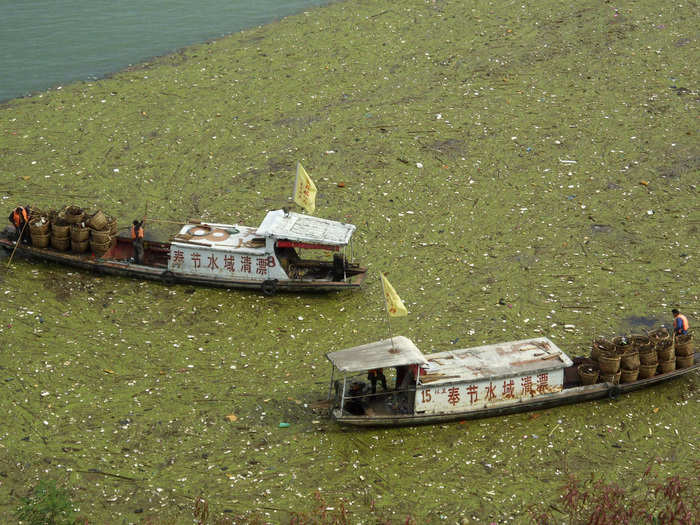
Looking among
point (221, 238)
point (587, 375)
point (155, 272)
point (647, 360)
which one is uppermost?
point (221, 238)

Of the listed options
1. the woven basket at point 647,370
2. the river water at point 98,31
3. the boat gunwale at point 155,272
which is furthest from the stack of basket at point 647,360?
the river water at point 98,31

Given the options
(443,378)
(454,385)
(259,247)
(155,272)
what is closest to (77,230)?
(155,272)

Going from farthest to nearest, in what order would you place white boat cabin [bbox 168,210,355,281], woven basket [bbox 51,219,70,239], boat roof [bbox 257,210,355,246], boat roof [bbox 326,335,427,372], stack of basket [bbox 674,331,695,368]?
woven basket [bbox 51,219,70,239], white boat cabin [bbox 168,210,355,281], boat roof [bbox 257,210,355,246], stack of basket [bbox 674,331,695,368], boat roof [bbox 326,335,427,372]

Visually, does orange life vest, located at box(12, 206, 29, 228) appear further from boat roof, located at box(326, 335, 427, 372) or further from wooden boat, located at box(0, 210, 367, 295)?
boat roof, located at box(326, 335, 427, 372)

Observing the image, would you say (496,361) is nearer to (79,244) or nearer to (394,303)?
(394,303)

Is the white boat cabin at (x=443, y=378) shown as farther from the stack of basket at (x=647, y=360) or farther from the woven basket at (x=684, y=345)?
the woven basket at (x=684, y=345)

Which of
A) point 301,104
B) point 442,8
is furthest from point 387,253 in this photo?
point 442,8

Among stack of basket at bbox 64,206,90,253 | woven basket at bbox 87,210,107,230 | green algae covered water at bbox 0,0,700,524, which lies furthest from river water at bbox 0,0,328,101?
woven basket at bbox 87,210,107,230
